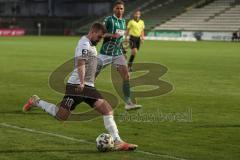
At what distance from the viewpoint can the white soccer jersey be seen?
9.04m

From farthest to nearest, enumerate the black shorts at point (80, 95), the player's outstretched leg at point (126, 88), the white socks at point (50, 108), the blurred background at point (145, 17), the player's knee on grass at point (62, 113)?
the blurred background at point (145, 17)
the player's outstretched leg at point (126, 88)
the white socks at point (50, 108)
the player's knee on grass at point (62, 113)
the black shorts at point (80, 95)

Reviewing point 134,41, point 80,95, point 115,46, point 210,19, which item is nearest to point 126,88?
point 115,46

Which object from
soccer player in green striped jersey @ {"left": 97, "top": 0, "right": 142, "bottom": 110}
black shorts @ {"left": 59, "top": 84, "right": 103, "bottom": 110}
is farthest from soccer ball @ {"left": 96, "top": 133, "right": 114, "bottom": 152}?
soccer player in green striped jersey @ {"left": 97, "top": 0, "right": 142, "bottom": 110}

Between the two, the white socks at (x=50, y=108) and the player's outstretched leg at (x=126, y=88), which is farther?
the player's outstretched leg at (x=126, y=88)

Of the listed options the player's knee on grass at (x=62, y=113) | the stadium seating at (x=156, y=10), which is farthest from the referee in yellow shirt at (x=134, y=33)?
the stadium seating at (x=156, y=10)

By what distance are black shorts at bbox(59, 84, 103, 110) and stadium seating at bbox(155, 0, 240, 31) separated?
56272 millimetres

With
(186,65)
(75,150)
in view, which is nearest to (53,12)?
(186,65)

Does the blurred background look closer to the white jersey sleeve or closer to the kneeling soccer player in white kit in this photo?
the kneeling soccer player in white kit

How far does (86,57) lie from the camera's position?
29.8 ft

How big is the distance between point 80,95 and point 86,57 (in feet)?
2.24

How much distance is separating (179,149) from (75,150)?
164 cm

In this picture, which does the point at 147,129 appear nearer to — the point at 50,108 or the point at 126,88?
the point at 50,108

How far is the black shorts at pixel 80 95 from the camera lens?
30.6ft

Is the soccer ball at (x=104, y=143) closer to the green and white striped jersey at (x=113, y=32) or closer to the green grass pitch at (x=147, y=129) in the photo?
the green grass pitch at (x=147, y=129)
